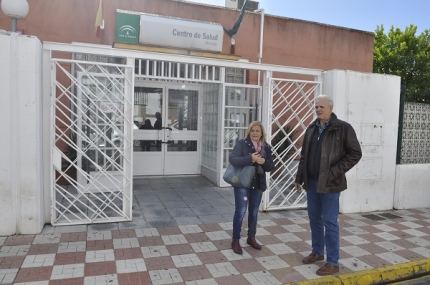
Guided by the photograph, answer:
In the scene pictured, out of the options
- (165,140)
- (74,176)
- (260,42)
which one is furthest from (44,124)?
(260,42)

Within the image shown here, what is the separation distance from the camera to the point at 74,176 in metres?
7.58

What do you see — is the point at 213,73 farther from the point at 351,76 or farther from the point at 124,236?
the point at 124,236

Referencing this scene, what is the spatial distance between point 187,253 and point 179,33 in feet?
16.6

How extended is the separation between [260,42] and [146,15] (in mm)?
2885

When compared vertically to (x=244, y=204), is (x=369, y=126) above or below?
above

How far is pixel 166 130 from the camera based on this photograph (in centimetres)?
880

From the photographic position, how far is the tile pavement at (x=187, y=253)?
376cm

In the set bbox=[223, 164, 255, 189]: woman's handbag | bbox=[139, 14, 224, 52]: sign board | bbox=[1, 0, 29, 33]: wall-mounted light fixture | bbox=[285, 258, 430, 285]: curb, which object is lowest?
bbox=[285, 258, 430, 285]: curb

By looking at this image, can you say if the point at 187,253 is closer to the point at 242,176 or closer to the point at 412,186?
the point at 242,176

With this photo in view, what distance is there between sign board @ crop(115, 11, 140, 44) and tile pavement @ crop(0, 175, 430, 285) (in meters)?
3.94

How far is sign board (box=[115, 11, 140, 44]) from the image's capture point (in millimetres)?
7570

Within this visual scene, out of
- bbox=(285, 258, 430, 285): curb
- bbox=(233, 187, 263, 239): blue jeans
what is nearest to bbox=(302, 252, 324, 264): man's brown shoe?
bbox=(285, 258, 430, 285): curb

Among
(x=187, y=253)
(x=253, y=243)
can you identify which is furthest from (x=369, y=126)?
(x=187, y=253)

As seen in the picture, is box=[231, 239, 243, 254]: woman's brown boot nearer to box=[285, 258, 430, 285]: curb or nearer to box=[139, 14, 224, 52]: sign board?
box=[285, 258, 430, 285]: curb
